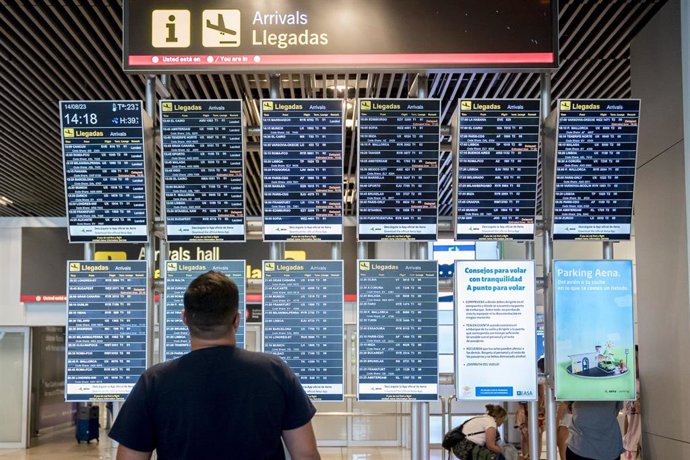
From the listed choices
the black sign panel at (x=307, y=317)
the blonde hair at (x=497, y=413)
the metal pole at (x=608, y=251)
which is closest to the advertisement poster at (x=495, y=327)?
the metal pole at (x=608, y=251)

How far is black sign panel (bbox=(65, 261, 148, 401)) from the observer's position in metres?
4.38

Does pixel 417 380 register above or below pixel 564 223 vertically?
below

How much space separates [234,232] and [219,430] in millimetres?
2120

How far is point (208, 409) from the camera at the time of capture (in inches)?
90.6

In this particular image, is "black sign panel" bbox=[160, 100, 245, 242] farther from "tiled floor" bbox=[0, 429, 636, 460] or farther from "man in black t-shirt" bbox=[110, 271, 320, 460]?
"tiled floor" bbox=[0, 429, 636, 460]

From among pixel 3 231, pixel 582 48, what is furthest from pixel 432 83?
pixel 3 231

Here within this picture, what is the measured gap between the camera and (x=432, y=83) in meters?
7.98

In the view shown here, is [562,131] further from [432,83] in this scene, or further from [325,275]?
[432,83]

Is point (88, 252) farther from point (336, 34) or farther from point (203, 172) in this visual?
point (336, 34)

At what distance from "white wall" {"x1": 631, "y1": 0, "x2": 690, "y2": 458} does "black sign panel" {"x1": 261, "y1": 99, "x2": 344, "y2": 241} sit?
219 cm

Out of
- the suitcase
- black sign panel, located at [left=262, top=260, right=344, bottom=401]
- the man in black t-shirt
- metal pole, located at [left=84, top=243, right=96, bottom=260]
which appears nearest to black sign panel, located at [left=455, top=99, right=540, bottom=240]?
black sign panel, located at [left=262, top=260, right=344, bottom=401]

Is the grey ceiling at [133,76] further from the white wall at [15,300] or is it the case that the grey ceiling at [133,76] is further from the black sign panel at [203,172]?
the white wall at [15,300]

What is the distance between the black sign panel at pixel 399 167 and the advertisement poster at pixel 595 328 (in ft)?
2.62

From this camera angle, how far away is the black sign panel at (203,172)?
4.34 meters
